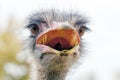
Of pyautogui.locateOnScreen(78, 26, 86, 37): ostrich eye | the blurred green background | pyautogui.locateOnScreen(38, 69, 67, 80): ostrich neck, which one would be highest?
the blurred green background

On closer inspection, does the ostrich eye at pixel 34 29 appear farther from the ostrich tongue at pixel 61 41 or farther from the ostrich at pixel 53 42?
the ostrich tongue at pixel 61 41

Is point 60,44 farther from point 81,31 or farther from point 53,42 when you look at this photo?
point 81,31

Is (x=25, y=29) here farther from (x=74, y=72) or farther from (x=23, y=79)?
(x=23, y=79)

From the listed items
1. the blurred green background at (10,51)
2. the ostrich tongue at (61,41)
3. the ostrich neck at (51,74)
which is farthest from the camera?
the blurred green background at (10,51)

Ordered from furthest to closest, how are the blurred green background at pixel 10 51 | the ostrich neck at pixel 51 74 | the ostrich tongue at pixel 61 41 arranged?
→ the blurred green background at pixel 10 51
the ostrich neck at pixel 51 74
the ostrich tongue at pixel 61 41

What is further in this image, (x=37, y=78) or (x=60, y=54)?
(x=37, y=78)

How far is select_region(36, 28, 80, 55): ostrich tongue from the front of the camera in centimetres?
401

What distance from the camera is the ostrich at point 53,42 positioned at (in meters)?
4.04

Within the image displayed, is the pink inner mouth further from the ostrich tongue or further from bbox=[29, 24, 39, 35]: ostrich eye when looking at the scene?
bbox=[29, 24, 39, 35]: ostrich eye

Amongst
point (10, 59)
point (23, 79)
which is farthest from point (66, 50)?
point (10, 59)

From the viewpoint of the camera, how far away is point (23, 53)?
16.5 ft

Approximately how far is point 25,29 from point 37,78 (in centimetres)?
37

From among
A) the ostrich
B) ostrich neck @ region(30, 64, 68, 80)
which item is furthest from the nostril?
ostrich neck @ region(30, 64, 68, 80)

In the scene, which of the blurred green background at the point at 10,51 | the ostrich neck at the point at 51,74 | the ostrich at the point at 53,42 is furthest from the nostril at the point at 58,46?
the blurred green background at the point at 10,51
